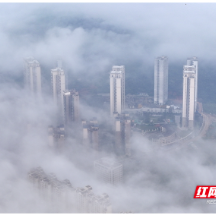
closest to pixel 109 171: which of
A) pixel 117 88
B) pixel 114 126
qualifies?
pixel 114 126

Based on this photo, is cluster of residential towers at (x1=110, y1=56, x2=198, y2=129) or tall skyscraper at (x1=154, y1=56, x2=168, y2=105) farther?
tall skyscraper at (x1=154, y1=56, x2=168, y2=105)

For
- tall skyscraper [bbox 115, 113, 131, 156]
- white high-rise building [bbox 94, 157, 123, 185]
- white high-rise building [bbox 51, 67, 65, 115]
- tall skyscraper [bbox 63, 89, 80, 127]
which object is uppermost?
white high-rise building [bbox 51, 67, 65, 115]

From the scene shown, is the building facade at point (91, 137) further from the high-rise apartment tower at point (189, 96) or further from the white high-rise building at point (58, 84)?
the high-rise apartment tower at point (189, 96)

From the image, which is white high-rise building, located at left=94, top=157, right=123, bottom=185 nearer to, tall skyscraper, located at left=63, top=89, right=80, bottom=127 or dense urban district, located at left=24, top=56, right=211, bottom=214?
dense urban district, located at left=24, top=56, right=211, bottom=214

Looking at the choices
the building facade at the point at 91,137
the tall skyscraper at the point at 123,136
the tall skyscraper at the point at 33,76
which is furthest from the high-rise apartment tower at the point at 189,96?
the tall skyscraper at the point at 33,76

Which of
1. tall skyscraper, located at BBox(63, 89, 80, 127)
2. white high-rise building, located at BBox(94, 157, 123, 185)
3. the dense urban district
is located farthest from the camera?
tall skyscraper, located at BBox(63, 89, 80, 127)

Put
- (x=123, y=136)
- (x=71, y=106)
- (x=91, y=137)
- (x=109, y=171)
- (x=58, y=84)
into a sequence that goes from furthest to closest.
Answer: (x=58, y=84)
(x=71, y=106)
(x=123, y=136)
(x=91, y=137)
(x=109, y=171)

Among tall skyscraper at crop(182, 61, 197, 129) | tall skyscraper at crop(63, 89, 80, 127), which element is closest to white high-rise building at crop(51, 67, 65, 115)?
tall skyscraper at crop(63, 89, 80, 127)

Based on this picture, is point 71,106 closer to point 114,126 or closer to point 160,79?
point 114,126
